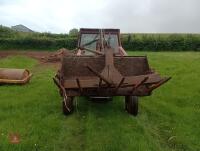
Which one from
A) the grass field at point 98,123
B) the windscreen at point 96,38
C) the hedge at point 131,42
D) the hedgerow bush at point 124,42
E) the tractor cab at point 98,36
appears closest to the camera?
the grass field at point 98,123

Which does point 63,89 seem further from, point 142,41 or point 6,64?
point 142,41

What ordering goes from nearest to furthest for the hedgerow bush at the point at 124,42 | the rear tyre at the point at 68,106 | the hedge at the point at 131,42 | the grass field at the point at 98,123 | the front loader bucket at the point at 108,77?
the grass field at the point at 98,123, the front loader bucket at the point at 108,77, the rear tyre at the point at 68,106, the hedge at the point at 131,42, the hedgerow bush at the point at 124,42

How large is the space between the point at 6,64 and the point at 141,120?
41.6 ft

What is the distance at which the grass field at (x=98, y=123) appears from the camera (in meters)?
8.38

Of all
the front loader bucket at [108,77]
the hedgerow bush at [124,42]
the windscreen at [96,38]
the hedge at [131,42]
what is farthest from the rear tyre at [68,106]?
the hedgerow bush at [124,42]

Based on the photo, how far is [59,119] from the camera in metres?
10.1

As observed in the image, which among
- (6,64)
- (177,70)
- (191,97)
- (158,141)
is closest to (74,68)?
(158,141)

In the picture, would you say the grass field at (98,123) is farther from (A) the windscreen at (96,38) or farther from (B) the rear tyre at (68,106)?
(A) the windscreen at (96,38)

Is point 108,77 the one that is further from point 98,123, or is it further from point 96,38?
point 96,38

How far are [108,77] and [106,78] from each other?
128 mm

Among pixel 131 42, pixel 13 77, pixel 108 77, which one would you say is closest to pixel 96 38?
pixel 13 77

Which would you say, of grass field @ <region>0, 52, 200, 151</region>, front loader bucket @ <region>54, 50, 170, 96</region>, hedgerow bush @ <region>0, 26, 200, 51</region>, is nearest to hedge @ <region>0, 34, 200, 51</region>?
hedgerow bush @ <region>0, 26, 200, 51</region>

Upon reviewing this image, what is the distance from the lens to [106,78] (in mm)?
9617

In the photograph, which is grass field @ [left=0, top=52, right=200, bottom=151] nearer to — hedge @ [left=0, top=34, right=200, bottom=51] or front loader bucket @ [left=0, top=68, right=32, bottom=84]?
front loader bucket @ [left=0, top=68, right=32, bottom=84]
